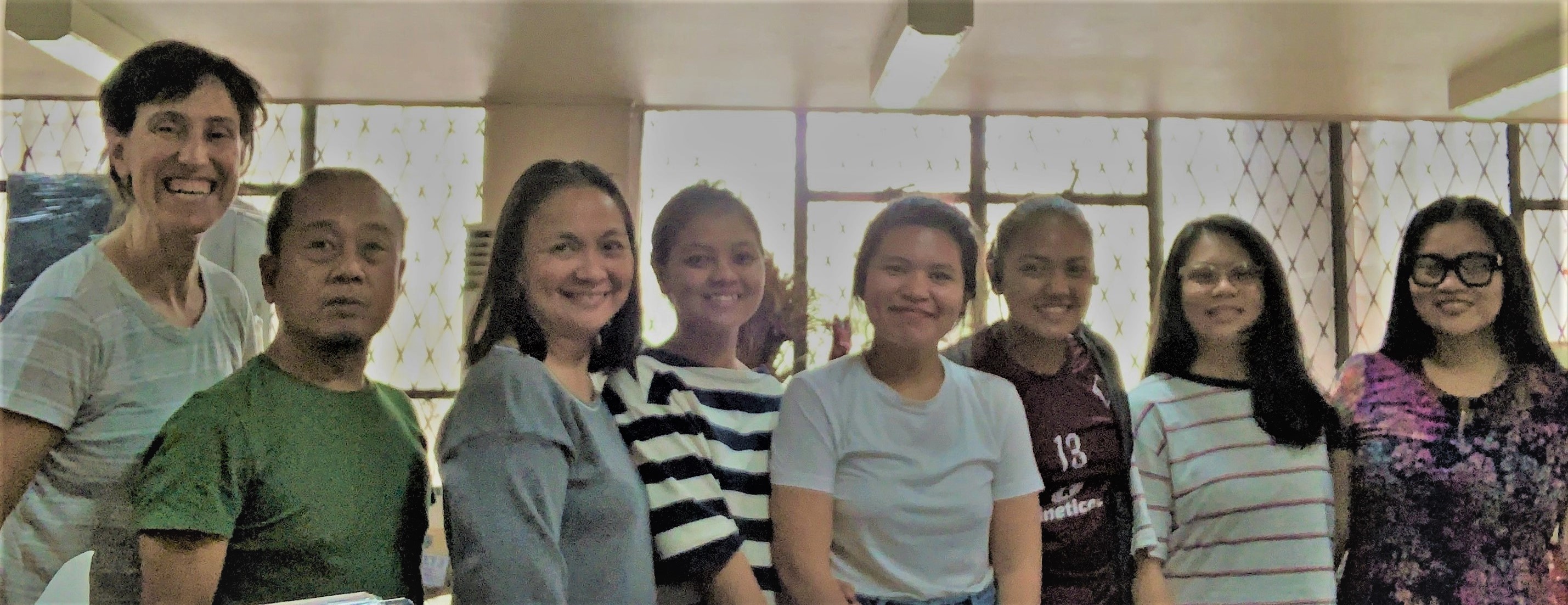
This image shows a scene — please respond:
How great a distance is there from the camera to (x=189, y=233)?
3.39 ft

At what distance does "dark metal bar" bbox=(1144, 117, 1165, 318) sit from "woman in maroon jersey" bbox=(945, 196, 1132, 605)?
222mm

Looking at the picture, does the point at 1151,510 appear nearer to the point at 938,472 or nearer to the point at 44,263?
the point at 938,472

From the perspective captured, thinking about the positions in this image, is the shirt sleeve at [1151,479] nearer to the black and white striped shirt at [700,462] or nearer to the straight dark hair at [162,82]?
the black and white striped shirt at [700,462]

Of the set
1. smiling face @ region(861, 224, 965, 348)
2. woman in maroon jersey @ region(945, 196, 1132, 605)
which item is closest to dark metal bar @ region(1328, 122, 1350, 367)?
woman in maroon jersey @ region(945, 196, 1132, 605)

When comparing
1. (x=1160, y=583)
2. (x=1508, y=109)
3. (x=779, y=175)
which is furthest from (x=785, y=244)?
(x=1508, y=109)

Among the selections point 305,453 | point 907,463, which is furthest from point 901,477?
point 305,453

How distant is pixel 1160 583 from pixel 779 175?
0.82 meters

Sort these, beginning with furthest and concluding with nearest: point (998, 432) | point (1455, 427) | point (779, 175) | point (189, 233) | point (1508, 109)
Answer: point (1508, 109)
point (779, 175)
point (1455, 427)
point (998, 432)
point (189, 233)

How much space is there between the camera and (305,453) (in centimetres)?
95

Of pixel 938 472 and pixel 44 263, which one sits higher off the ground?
pixel 44 263

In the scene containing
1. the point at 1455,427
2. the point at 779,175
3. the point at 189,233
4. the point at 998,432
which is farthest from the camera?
the point at 779,175

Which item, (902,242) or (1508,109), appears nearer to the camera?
(902,242)

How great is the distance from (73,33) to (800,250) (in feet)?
3.43

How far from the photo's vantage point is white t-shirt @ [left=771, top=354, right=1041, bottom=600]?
3.60 feet
